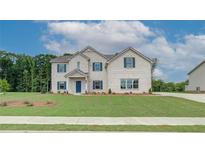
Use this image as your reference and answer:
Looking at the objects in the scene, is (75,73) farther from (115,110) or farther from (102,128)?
(102,128)

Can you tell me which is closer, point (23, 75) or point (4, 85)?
point (4, 85)

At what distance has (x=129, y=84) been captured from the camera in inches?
1085

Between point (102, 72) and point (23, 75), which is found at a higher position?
point (102, 72)

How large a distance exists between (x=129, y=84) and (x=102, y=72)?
2.85m

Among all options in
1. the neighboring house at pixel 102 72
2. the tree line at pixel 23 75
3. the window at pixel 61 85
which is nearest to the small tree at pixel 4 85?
the tree line at pixel 23 75

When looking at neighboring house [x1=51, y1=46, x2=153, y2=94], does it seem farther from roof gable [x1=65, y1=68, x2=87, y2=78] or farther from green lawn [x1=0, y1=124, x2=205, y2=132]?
green lawn [x1=0, y1=124, x2=205, y2=132]

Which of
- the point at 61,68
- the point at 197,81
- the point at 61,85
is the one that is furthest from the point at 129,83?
the point at 197,81
